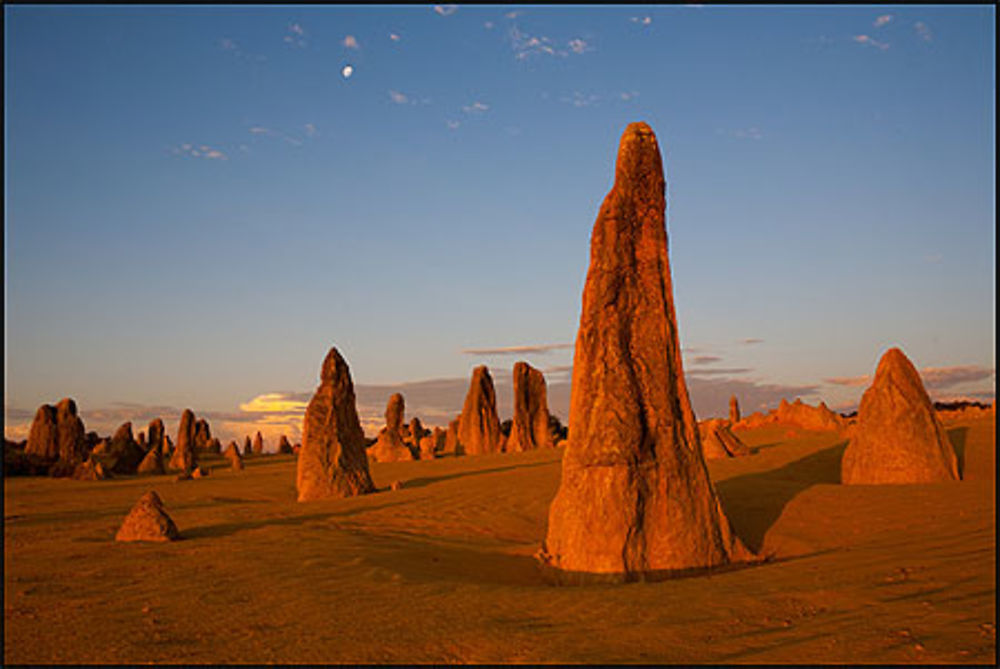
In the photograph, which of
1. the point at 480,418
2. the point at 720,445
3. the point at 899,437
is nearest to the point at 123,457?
A: the point at 480,418

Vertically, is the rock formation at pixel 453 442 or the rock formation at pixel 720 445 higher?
the rock formation at pixel 720 445

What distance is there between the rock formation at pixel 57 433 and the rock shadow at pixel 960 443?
38.6 metres

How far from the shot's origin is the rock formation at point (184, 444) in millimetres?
35281

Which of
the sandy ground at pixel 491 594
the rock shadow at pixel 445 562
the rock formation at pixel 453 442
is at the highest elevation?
the sandy ground at pixel 491 594

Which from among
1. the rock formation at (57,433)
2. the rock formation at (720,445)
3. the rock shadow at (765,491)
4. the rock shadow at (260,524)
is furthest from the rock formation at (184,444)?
the rock shadow at (765,491)

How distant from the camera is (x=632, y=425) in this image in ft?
25.1

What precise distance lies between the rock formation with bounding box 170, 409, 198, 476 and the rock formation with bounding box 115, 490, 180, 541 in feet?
90.7

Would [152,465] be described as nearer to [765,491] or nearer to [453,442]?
[453,442]

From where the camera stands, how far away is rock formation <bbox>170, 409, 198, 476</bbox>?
3528 centimetres

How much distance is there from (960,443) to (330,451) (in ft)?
50.0

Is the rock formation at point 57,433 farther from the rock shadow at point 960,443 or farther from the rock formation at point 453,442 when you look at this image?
the rock shadow at point 960,443

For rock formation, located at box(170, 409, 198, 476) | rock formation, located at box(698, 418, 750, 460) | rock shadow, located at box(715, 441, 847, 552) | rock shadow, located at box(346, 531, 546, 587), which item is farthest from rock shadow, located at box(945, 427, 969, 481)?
rock formation, located at box(170, 409, 198, 476)

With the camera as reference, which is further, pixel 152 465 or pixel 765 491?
pixel 152 465

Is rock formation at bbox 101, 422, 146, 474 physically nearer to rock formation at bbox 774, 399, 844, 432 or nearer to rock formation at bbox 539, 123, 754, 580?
rock formation at bbox 539, 123, 754, 580
